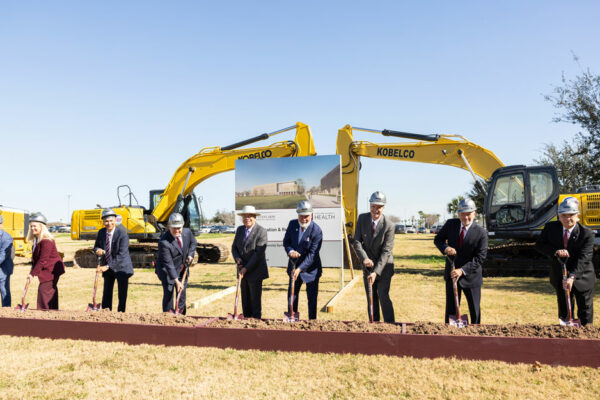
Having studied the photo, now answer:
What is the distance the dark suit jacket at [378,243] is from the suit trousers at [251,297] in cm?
145

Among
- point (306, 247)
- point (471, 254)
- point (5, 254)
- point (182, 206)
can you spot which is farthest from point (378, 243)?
point (182, 206)

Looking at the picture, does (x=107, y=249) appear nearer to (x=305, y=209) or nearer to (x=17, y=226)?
(x=305, y=209)

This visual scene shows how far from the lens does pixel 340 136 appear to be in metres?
14.1

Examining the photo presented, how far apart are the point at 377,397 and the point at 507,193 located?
9.46 m

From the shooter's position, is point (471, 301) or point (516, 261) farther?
point (516, 261)

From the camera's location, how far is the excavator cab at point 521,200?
11664 mm

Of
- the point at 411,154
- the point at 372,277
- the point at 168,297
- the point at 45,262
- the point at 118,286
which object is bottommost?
the point at 168,297

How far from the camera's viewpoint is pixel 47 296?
6.71 metres

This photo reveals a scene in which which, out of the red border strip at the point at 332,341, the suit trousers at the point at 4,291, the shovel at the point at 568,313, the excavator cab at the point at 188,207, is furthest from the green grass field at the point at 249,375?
the excavator cab at the point at 188,207

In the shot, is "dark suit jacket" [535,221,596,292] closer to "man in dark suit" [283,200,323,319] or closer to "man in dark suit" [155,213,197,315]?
"man in dark suit" [283,200,323,319]

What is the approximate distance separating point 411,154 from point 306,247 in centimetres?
794

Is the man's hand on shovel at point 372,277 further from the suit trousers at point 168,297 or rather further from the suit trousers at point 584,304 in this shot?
the suit trousers at point 168,297

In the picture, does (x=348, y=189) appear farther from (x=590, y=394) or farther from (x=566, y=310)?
(x=590, y=394)

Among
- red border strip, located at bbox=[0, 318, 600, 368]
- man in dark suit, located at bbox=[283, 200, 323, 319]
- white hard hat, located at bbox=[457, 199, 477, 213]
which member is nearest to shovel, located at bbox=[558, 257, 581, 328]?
red border strip, located at bbox=[0, 318, 600, 368]
